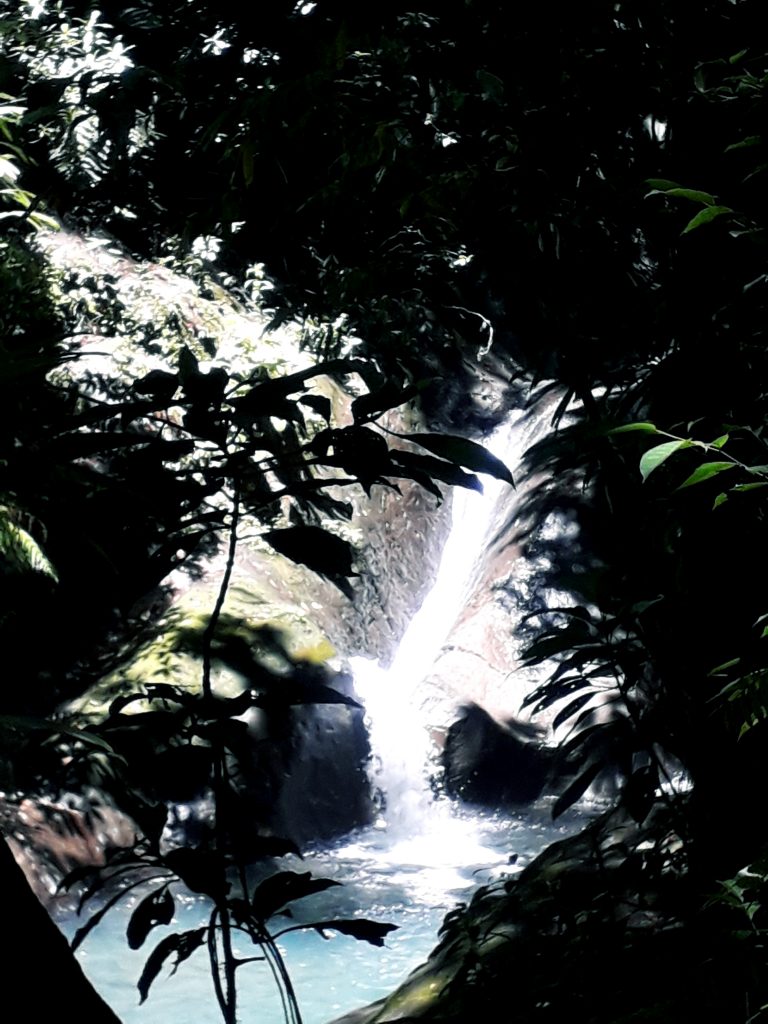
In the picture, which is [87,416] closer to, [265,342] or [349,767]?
[349,767]

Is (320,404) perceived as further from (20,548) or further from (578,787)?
(20,548)

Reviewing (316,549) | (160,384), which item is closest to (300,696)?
(316,549)

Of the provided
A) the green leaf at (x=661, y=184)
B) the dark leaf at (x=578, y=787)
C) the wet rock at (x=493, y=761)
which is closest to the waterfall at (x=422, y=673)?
the wet rock at (x=493, y=761)

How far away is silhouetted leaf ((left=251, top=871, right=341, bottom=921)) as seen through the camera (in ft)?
4.67

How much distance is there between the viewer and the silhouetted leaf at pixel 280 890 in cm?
142

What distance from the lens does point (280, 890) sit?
4.79 ft

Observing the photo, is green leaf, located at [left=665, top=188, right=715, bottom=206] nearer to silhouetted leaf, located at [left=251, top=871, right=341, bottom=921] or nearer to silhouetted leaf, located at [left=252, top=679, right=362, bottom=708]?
silhouetted leaf, located at [left=252, top=679, right=362, bottom=708]

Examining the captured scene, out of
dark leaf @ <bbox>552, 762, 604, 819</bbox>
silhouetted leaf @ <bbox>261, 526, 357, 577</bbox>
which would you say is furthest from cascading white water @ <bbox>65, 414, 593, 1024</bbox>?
silhouetted leaf @ <bbox>261, 526, 357, 577</bbox>

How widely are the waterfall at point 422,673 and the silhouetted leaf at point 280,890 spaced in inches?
148

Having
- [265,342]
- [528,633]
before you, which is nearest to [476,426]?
[265,342]

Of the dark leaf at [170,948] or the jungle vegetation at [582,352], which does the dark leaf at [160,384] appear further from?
the dark leaf at [170,948]

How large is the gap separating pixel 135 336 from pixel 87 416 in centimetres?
764

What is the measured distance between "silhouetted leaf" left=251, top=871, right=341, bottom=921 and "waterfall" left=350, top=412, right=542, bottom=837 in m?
3.76

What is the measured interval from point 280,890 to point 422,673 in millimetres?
6829
